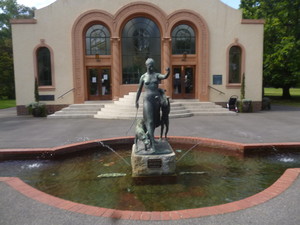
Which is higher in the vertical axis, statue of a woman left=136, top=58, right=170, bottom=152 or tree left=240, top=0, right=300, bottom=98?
tree left=240, top=0, right=300, bottom=98

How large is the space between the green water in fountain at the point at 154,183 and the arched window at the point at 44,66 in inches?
493

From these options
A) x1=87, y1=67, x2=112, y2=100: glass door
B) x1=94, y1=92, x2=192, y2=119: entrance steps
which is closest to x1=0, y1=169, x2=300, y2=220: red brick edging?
x1=94, y1=92, x2=192, y2=119: entrance steps

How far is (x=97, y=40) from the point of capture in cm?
1839

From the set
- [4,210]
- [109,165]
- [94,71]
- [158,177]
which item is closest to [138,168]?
[158,177]

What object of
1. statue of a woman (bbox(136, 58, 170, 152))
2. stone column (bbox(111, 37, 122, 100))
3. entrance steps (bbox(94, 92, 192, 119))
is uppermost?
stone column (bbox(111, 37, 122, 100))

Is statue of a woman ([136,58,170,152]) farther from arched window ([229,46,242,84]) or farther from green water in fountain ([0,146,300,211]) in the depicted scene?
arched window ([229,46,242,84])

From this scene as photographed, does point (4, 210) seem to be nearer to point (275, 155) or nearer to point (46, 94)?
point (275, 155)

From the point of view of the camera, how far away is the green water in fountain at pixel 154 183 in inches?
167

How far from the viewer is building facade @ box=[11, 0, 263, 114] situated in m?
17.4

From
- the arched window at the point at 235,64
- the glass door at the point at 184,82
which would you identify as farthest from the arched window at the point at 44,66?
the arched window at the point at 235,64

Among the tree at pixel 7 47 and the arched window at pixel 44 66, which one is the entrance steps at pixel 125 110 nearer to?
Answer: the arched window at pixel 44 66

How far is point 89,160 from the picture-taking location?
6.67m

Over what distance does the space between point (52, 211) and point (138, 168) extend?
1.97 metres

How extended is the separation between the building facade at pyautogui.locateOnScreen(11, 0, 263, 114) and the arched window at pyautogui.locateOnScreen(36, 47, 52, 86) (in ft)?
0.22
